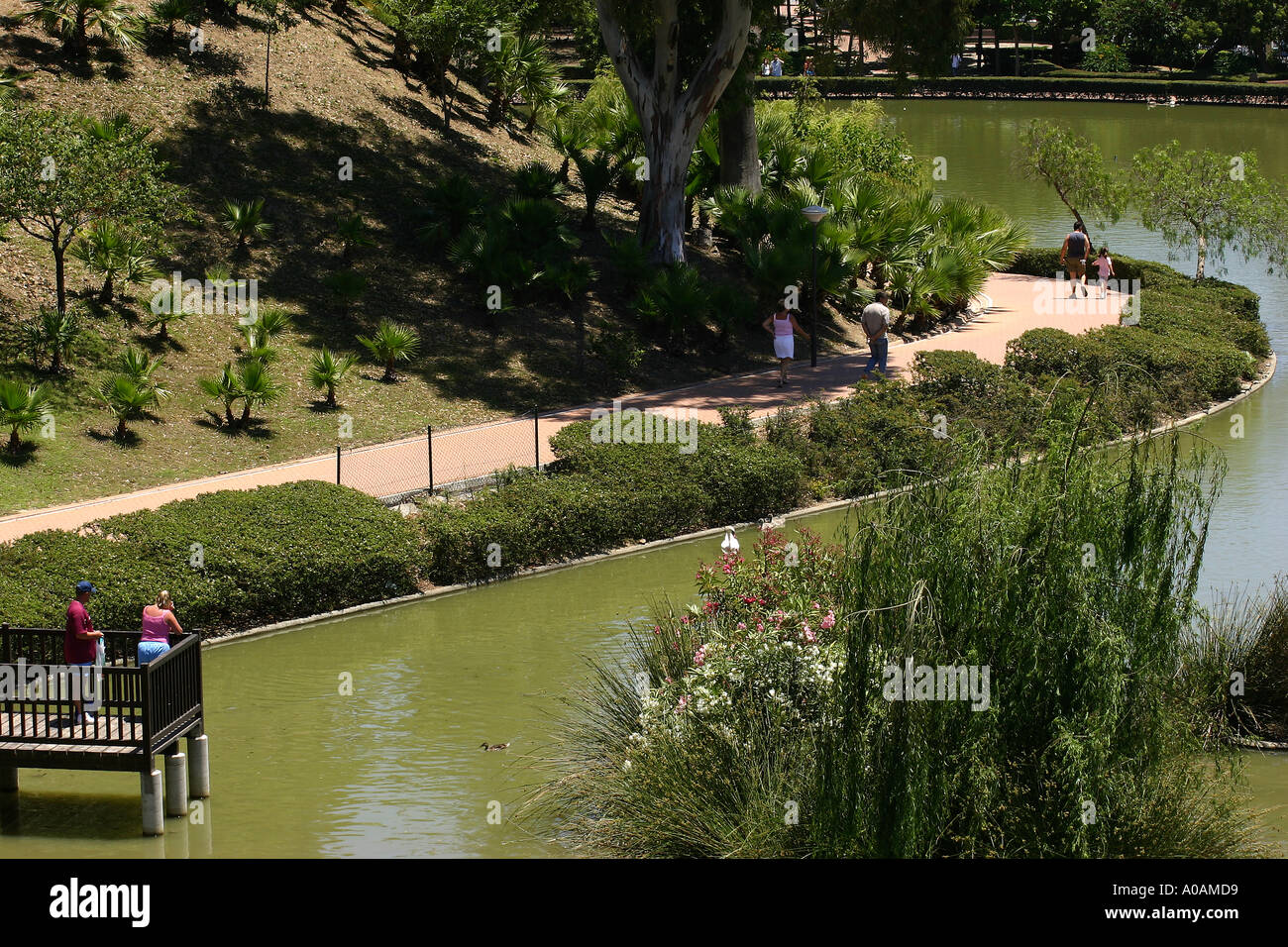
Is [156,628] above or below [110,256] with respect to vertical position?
below

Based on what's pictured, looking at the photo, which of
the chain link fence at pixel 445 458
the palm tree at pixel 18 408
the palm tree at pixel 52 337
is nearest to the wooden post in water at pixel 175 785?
the chain link fence at pixel 445 458

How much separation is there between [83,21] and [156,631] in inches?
782

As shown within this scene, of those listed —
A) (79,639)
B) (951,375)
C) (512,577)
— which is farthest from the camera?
(951,375)

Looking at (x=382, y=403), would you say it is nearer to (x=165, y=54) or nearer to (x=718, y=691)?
(x=165, y=54)

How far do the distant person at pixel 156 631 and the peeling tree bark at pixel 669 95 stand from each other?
1773 centimetres

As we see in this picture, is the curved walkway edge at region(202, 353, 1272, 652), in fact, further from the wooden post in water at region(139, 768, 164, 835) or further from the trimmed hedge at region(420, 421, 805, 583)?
the wooden post in water at region(139, 768, 164, 835)

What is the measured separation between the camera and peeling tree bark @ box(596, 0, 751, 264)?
2941 centimetres

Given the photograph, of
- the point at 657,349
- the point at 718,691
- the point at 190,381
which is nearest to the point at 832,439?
the point at 657,349

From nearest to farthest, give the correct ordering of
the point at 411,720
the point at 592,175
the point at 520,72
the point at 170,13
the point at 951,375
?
the point at 411,720 < the point at 951,375 < the point at 170,13 < the point at 592,175 < the point at 520,72

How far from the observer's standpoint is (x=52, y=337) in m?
23.1

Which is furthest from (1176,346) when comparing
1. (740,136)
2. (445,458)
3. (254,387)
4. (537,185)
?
(254,387)

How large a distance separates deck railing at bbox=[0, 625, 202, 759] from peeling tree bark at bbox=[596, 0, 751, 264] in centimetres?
1851

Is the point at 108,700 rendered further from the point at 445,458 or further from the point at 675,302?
the point at 675,302
